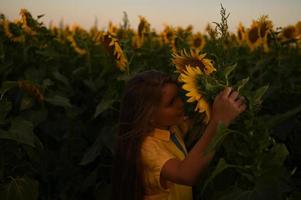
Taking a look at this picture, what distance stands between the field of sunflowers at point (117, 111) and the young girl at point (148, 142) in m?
0.10

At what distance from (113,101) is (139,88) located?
60 cm

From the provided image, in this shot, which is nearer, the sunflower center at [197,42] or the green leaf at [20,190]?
the green leaf at [20,190]

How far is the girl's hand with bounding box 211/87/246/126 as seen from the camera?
1.90 m

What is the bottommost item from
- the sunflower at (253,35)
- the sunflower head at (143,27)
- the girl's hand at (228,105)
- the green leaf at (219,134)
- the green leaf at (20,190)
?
the green leaf at (20,190)

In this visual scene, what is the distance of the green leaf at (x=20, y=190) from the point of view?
2.87 metres

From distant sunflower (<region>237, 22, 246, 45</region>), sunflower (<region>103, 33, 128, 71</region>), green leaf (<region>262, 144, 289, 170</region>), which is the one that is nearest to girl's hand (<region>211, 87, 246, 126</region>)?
green leaf (<region>262, 144, 289, 170</region>)

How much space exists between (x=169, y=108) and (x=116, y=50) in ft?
3.01

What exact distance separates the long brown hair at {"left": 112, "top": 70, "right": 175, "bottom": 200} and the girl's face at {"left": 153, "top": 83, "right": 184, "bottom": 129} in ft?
0.07

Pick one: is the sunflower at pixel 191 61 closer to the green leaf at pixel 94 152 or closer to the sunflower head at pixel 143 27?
the green leaf at pixel 94 152

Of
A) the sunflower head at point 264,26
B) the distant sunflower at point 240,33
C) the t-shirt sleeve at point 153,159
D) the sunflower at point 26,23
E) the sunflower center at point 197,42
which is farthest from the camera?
the sunflower center at point 197,42

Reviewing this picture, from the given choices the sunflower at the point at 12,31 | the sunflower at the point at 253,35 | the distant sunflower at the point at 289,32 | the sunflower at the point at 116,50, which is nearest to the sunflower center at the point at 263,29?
the distant sunflower at the point at 289,32

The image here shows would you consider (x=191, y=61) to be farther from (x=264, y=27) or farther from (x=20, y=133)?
(x=264, y=27)

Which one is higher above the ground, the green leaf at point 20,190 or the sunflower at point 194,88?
the sunflower at point 194,88

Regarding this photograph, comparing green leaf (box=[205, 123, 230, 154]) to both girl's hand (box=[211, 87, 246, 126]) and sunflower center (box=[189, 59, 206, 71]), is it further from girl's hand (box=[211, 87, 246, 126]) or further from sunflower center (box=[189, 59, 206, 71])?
sunflower center (box=[189, 59, 206, 71])
